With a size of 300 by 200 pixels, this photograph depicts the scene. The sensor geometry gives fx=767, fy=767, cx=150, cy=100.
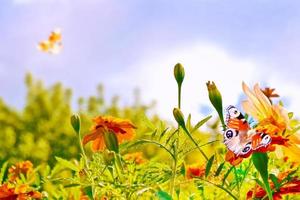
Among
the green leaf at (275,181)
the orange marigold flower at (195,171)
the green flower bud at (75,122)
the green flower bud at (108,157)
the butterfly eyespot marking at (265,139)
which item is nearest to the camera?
the butterfly eyespot marking at (265,139)

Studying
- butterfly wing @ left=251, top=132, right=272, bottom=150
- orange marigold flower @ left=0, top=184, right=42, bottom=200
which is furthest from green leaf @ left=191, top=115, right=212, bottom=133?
orange marigold flower @ left=0, top=184, right=42, bottom=200

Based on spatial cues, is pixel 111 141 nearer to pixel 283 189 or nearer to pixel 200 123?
pixel 200 123

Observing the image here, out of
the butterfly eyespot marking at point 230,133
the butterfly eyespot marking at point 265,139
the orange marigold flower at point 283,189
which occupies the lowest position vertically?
the orange marigold flower at point 283,189

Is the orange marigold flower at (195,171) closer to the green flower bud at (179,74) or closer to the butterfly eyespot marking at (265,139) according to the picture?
the green flower bud at (179,74)

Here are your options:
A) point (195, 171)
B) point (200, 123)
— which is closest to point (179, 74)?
point (200, 123)

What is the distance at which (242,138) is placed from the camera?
1.05m

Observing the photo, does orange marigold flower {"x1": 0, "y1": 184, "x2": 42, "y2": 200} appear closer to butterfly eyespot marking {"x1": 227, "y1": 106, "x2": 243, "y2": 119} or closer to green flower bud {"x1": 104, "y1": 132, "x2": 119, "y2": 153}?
green flower bud {"x1": 104, "y1": 132, "x2": 119, "y2": 153}

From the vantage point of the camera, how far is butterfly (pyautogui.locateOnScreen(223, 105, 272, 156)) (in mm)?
1042

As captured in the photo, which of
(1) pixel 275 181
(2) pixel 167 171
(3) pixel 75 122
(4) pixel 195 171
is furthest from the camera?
(4) pixel 195 171

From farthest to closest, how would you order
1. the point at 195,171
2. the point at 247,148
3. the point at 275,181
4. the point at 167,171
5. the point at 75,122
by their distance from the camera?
the point at 195,171 < the point at 75,122 < the point at 167,171 < the point at 275,181 < the point at 247,148

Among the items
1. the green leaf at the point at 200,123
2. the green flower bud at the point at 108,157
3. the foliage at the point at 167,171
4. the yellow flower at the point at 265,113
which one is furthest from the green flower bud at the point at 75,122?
the yellow flower at the point at 265,113

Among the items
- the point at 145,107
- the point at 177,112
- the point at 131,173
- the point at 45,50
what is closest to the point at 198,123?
the point at 177,112

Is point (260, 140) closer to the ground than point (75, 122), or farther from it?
closer to the ground

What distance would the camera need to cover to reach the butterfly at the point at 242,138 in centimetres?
104
